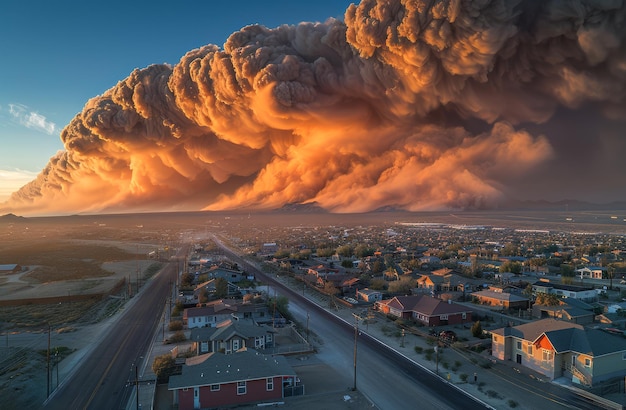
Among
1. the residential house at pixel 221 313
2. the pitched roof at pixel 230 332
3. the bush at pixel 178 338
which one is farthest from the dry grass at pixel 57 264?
the pitched roof at pixel 230 332

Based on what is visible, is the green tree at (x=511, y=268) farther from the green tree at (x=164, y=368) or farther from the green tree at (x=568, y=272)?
the green tree at (x=164, y=368)

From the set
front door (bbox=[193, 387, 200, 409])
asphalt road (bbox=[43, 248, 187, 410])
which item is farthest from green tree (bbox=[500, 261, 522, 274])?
front door (bbox=[193, 387, 200, 409])

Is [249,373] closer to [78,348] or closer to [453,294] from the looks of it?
[78,348]

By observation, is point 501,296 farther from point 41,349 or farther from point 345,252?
point 345,252

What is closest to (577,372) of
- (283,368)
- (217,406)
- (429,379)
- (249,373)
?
(429,379)

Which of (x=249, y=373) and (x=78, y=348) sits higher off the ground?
Result: (x=249, y=373)
